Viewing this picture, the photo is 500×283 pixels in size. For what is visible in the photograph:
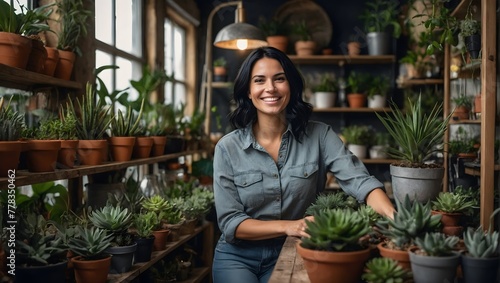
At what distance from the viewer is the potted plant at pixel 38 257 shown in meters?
1.55

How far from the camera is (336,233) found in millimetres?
1191

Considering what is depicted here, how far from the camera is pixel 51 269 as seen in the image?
1.57 m

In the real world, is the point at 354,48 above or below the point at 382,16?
below

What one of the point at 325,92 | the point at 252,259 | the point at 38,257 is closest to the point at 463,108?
the point at 325,92

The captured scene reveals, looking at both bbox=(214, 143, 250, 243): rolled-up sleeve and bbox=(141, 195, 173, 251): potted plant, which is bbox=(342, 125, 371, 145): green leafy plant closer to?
bbox=(141, 195, 173, 251): potted plant

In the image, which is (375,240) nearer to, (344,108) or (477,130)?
(477,130)

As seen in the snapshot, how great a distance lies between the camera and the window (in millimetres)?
3455

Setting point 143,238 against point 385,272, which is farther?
point 143,238

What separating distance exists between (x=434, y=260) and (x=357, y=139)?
167 inches

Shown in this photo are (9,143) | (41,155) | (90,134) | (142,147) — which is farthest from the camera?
(142,147)

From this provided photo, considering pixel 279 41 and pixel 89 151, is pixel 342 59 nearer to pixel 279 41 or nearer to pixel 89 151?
pixel 279 41

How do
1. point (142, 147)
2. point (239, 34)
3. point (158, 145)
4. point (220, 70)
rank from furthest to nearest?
1. point (220, 70)
2. point (239, 34)
3. point (158, 145)
4. point (142, 147)

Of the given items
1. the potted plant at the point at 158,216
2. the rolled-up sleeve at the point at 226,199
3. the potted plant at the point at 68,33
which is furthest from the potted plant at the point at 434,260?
the potted plant at the point at 68,33

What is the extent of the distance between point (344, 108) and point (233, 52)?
1.54m
